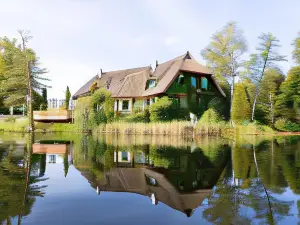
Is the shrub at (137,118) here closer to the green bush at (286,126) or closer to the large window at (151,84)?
the large window at (151,84)

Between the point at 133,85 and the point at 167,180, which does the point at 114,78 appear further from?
the point at 167,180

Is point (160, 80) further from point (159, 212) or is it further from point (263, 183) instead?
point (159, 212)

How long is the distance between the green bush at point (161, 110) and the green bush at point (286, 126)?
13570 millimetres

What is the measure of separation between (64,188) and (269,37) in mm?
34676

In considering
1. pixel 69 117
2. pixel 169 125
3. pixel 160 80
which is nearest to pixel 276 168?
pixel 169 125

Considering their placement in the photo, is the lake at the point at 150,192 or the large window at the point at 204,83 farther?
the large window at the point at 204,83

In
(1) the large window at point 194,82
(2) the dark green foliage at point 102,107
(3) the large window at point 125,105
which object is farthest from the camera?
(3) the large window at point 125,105

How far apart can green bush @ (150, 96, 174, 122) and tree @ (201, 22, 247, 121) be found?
9256mm

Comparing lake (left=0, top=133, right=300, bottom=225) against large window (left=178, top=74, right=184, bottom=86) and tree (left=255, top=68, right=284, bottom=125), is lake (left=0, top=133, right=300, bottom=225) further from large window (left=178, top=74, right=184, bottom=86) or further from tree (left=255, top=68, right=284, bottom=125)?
tree (left=255, top=68, right=284, bottom=125)

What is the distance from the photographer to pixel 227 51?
38.0m

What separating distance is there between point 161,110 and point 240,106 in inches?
→ 386

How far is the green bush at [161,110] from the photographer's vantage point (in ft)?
107

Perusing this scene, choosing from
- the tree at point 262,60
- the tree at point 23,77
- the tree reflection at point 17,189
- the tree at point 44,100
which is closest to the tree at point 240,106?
the tree at point 262,60

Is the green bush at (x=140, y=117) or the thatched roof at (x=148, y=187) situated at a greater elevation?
the green bush at (x=140, y=117)
